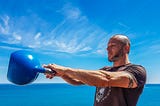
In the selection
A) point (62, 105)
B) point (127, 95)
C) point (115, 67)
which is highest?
point (62, 105)

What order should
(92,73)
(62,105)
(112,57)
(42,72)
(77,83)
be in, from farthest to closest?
1. (62,105)
2. (77,83)
3. (112,57)
4. (42,72)
5. (92,73)

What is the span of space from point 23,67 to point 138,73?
0.87m

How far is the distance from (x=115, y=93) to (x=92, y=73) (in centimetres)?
39

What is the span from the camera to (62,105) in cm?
3919

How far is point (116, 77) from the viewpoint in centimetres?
250

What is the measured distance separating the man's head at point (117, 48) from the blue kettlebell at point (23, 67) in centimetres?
59

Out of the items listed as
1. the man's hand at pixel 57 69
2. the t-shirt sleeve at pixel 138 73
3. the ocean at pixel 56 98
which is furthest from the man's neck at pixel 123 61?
the ocean at pixel 56 98

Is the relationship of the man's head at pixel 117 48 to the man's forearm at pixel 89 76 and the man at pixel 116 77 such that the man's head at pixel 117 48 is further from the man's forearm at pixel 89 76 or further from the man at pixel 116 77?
the man's forearm at pixel 89 76

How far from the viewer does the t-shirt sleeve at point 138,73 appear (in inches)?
103

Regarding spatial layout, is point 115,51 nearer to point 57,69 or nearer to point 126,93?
point 126,93

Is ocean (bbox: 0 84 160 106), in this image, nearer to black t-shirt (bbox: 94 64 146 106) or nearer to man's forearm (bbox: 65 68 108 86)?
black t-shirt (bbox: 94 64 146 106)

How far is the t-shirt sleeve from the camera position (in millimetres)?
2615

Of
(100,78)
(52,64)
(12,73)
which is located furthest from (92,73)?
(12,73)

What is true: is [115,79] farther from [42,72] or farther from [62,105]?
[62,105]
